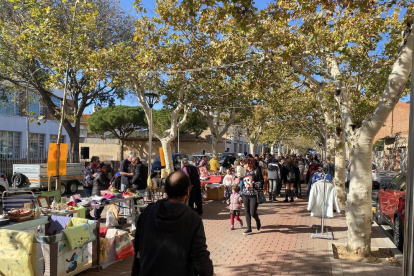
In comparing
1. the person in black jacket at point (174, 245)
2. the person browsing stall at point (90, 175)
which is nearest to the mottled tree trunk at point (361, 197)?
the person in black jacket at point (174, 245)

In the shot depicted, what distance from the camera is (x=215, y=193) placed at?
574 inches

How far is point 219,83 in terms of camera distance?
48.4 ft

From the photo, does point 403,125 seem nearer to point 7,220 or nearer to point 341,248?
point 341,248

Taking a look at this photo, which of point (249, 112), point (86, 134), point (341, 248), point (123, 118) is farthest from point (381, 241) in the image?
A: point (86, 134)

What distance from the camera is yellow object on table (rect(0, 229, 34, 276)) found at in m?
4.79

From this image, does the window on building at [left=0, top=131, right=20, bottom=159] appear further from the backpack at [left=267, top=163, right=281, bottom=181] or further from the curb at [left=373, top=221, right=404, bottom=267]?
the curb at [left=373, top=221, right=404, bottom=267]

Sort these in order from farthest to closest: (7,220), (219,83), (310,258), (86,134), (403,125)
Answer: (86,134) < (403,125) < (219,83) < (310,258) < (7,220)

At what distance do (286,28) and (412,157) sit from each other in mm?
9180

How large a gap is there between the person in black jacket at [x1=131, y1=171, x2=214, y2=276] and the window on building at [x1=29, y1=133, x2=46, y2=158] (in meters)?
33.6

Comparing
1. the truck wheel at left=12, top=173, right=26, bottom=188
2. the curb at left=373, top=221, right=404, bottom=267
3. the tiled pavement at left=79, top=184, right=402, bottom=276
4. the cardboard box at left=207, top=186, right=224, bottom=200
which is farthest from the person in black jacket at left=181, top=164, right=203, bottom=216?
the truck wheel at left=12, top=173, right=26, bottom=188

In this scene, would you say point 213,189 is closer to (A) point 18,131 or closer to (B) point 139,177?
(B) point 139,177

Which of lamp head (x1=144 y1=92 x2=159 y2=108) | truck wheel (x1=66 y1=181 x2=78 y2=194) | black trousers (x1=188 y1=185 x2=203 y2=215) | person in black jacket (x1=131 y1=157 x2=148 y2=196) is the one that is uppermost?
lamp head (x1=144 y1=92 x2=159 y2=108)

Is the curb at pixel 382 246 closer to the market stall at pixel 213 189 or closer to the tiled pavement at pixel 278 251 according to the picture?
the tiled pavement at pixel 278 251

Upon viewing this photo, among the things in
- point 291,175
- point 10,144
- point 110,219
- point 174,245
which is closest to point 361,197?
point 174,245
